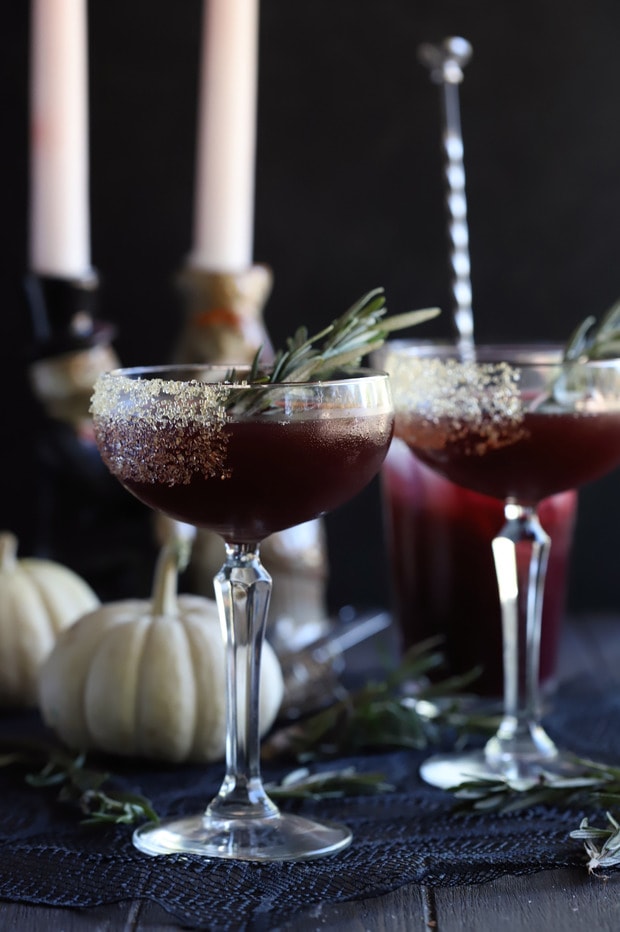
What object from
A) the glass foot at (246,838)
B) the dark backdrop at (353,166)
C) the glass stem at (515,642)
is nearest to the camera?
the glass foot at (246,838)

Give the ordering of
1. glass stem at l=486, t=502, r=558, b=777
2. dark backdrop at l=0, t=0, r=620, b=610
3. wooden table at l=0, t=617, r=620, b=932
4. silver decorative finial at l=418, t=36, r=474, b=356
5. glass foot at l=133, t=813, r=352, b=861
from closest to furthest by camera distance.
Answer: wooden table at l=0, t=617, r=620, b=932 → glass foot at l=133, t=813, r=352, b=861 → glass stem at l=486, t=502, r=558, b=777 → silver decorative finial at l=418, t=36, r=474, b=356 → dark backdrop at l=0, t=0, r=620, b=610

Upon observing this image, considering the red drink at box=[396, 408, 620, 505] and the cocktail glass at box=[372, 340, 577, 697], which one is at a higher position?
the red drink at box=[396, 408, 620, 505]

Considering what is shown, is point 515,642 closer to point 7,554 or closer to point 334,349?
point 334,349

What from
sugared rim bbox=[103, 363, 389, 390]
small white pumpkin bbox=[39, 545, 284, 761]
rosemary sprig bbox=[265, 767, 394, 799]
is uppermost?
sugared rim bbox=[103, 363, 389, 390]

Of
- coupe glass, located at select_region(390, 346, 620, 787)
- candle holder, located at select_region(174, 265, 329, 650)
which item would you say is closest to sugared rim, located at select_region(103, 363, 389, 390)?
coupe glass, located at select_region(390, 346, 620, 787)

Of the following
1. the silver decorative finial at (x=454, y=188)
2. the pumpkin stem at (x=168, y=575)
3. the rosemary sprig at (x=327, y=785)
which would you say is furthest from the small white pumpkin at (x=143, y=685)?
the silver decorative finial at (x=454, y=188)

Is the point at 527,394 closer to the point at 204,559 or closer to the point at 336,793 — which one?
the point at 336,793

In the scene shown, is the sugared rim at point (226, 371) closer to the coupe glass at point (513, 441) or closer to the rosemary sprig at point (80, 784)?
the coupe glass at point (513, 441)

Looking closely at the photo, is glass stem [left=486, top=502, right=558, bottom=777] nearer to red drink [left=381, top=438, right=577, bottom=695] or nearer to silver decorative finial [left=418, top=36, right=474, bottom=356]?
red drink [left=381, top=438, right=577, bottom=695]
